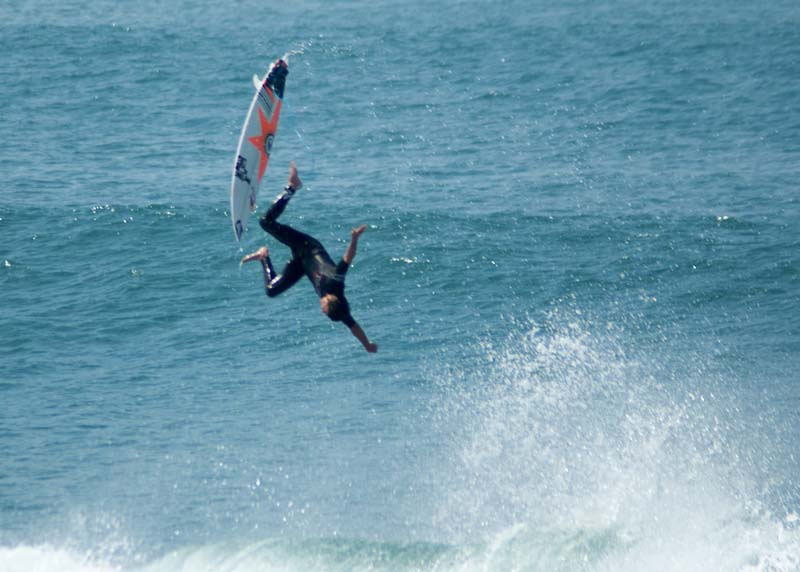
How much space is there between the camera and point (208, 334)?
21.8m

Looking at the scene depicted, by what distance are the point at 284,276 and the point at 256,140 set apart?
5.07 feet

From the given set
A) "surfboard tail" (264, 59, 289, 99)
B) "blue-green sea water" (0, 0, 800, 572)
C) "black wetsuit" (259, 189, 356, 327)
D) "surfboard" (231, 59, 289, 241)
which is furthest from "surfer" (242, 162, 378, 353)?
"blue-green sea water" (0, 0, 800, 572)

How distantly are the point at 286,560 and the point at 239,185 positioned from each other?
17.0 ft

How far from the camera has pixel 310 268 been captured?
11477 millimetres

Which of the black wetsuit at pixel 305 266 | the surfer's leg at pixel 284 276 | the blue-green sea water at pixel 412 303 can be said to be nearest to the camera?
the black wetsuit at pixel 305 266

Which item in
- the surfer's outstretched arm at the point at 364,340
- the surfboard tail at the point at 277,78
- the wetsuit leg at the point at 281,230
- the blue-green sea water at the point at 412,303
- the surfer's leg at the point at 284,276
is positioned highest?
the surfboard tail at the point at 277,78

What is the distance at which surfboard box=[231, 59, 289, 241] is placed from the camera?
11.9 m

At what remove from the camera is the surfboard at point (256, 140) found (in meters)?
11.9

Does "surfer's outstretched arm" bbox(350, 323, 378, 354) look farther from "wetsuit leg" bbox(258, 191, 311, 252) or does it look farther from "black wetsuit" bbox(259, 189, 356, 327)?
"wetsuit leg" bbox(258, 191, 311, 252)

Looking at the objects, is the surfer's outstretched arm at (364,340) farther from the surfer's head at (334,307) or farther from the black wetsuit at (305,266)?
the surfer's head at (334,307)

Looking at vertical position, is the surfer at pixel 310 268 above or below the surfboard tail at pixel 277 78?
below

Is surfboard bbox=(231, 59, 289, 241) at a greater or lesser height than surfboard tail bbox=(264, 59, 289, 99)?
lesser

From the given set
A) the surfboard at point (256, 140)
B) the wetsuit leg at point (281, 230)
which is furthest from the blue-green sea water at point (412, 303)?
the surfboard at point (256, 140)

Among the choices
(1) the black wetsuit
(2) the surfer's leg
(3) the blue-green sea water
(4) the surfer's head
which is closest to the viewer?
(4) the surfer's head
